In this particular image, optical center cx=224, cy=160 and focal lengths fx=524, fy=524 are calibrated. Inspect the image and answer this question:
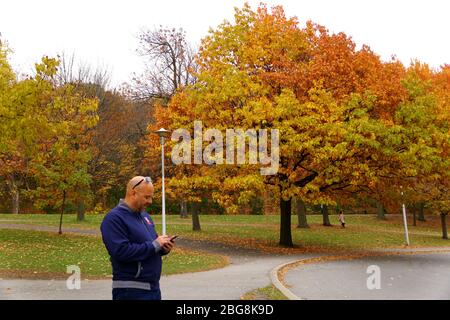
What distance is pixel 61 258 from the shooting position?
17.1m

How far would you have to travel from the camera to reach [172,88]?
3447 cm

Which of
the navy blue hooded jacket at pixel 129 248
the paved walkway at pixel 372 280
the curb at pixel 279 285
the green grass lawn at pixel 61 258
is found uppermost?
the navy blue hooded jacket at pixel 129 248

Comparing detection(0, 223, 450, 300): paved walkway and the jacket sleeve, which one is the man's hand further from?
detection(0, 223, 450, 300): paved walkway

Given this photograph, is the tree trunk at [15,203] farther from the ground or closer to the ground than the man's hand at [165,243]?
farther from the ground

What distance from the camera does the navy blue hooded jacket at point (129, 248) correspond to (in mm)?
5039

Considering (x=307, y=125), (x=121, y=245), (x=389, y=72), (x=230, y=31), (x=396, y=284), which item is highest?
(x=230, y=31)

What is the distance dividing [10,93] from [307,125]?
1091cm

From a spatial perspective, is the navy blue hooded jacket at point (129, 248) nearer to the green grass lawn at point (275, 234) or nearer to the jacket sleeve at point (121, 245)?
the jacket sleeve at point (121, 245)

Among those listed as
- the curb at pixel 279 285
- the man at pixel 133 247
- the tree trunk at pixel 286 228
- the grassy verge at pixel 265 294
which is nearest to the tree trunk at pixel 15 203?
the tree trunk at pixel 286 228

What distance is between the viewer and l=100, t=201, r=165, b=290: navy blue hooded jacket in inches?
198

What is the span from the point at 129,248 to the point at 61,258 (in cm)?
1305

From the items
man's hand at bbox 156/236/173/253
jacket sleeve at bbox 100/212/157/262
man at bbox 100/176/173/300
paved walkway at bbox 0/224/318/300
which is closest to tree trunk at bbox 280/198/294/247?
paved walkway at bbox 0/224/318/300

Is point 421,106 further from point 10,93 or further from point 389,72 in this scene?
point 10,93
